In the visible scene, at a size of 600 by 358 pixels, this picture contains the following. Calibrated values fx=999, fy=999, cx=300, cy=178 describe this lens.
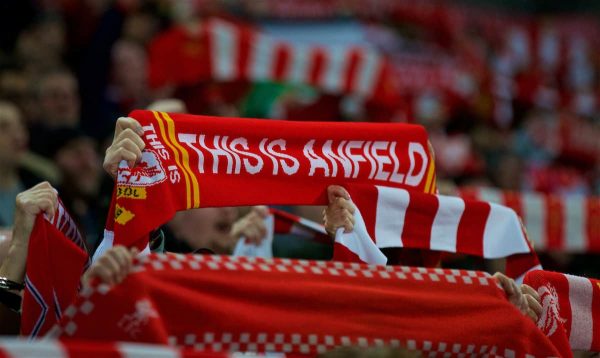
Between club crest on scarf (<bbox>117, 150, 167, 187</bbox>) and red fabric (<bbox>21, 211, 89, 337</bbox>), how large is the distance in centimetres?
21

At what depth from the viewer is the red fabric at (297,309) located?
6.14ft

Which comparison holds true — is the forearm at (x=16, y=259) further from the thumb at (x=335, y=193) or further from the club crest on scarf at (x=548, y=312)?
the club crest on scarf at (x=548, y=312)

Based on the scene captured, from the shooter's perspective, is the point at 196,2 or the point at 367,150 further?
the point at 196,2

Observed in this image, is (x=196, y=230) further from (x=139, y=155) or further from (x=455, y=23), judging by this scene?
(x=455, y=23)

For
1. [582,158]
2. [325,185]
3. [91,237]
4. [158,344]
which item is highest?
[325,185]

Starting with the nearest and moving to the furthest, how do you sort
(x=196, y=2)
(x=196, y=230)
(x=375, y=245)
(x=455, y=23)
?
(x=375, y=245) → (x=196, y=230) → (x=196, y=2) → (x=455, y=23)

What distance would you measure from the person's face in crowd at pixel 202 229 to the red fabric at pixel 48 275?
0.84 metres

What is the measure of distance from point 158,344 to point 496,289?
79cm

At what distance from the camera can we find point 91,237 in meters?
3.32

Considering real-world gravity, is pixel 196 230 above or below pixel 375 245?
below

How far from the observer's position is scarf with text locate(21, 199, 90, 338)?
2.17 meters

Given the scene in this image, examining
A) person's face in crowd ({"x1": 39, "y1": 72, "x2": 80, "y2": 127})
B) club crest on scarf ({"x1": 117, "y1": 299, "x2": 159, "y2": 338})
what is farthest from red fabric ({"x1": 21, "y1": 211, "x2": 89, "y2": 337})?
person's face in crowd ({"x1": 39, "y1": 72, "x2": 80, "y2": 127})

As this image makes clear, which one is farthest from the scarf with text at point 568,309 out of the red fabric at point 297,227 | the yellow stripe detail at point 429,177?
the red fabric at point 297,227

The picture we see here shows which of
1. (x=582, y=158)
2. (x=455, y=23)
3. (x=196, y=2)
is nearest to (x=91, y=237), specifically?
(x=196, y=2)
